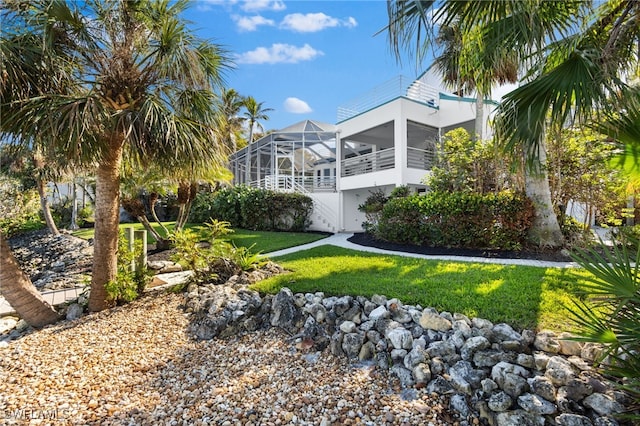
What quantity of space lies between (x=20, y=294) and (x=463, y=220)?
1026 cm

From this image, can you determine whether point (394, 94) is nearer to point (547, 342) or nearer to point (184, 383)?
point (547, 342)

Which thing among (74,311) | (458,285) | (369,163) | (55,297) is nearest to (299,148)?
(369,163)

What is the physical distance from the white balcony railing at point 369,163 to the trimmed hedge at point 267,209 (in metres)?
2.99

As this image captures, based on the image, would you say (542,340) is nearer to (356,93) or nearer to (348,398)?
(348,398)

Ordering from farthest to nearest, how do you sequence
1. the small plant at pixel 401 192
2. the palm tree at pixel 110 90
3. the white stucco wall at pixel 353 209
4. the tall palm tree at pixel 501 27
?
1. the white stucco wall at pixel 353 209
2. the small plant at pixel 401 192
3. the palm tree at pixel 110 90
4. the tall palm tree at pixel 501 27

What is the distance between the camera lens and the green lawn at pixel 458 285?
3.96 meters

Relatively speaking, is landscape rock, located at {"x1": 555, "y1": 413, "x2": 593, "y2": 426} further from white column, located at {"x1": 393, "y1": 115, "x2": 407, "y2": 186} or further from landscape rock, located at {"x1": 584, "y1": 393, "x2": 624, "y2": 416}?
white column, located at {"x1": 393, "y1": 115, "x2": 407, "y2": 186}

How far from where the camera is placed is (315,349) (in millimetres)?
4211

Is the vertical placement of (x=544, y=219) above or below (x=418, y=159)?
below

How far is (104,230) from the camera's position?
18.1 ft

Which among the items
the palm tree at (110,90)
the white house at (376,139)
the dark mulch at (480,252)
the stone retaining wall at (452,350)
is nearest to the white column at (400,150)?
the white house at (376,139)

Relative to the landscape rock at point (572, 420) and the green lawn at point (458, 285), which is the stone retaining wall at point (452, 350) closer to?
the landscape rock at point (572, 420)

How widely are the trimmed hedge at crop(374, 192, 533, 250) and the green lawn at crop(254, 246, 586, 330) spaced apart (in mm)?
2309

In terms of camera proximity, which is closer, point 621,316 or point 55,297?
point 621,316
